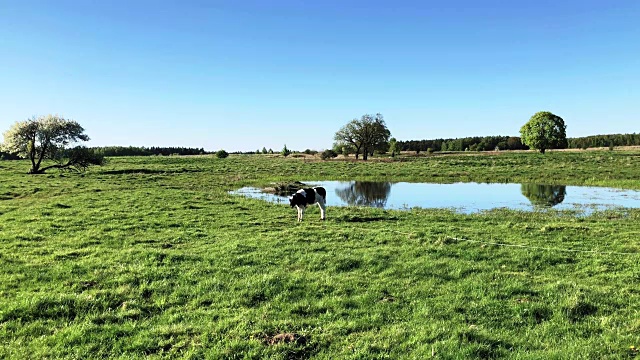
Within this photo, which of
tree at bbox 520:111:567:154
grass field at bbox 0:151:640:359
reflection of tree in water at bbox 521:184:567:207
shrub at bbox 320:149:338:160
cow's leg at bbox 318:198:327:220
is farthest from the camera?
shrub at bbox 320:149:338:160

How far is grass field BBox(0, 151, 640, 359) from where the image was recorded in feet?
21.2

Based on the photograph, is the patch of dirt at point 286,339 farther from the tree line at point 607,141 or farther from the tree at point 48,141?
the tree line at point 607,141

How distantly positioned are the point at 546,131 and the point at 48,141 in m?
103

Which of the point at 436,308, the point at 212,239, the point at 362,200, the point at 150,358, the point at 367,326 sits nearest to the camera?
the point at 150,358

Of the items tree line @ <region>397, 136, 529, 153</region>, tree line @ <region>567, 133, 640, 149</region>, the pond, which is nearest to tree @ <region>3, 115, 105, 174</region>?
the pond

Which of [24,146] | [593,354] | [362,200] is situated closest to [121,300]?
[593,354]

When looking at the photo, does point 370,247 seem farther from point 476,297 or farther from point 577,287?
point 577,287

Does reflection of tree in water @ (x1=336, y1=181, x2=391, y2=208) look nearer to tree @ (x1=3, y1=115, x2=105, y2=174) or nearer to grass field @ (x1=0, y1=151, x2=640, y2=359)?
grass field @ (x1=0, y1=151, x2=640, y2=359)

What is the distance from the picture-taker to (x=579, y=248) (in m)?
13.1

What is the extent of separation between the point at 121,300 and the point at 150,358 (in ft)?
9.79

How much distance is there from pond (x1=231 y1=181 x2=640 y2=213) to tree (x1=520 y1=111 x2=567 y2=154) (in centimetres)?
6385

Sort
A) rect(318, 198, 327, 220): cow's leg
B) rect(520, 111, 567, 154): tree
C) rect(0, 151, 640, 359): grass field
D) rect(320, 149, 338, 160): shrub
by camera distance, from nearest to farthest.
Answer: rect(0, 151, 640, 359): grass field < rect(318, 198, 327, 220): cow's leg < rect(520, 111, 567, 154): tree < rect(320, 149, 338, 160): shrub

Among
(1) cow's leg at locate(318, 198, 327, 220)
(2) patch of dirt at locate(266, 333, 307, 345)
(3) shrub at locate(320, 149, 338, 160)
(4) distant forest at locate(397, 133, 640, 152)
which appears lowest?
(2) patch of dirt at locate(266, 333, 307, 345)

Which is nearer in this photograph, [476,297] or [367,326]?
[367,326]
